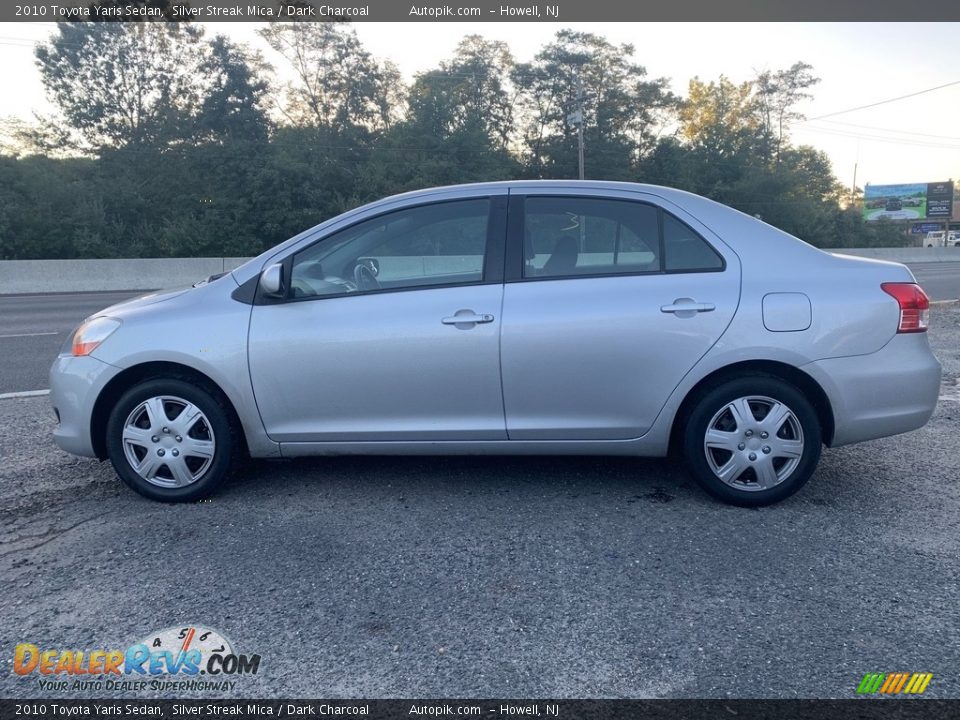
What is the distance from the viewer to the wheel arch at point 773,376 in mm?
3807


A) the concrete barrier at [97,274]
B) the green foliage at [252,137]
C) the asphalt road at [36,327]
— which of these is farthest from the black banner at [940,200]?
the concrete barrier at [97,274]

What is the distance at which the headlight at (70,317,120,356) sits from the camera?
13.1 feet

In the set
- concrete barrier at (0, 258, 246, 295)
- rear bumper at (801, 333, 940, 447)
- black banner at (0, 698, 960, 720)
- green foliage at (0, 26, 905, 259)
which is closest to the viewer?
black banner at (0, 698, 960, 720)

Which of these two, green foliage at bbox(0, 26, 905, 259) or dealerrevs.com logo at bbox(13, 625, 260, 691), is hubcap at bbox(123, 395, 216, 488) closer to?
dealerrevs.com logo at bbox(13, 625, 260, 691)

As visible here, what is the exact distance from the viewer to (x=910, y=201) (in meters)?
82.8

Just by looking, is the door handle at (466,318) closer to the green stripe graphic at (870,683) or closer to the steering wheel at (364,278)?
the steering wheel at (364,278)

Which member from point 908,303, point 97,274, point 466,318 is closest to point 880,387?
point 908,303

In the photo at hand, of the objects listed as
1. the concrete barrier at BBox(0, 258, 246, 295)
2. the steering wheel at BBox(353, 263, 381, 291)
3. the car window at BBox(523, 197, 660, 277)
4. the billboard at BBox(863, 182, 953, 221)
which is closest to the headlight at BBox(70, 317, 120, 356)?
the steering wheel at BBox(353, 263, 381, 291)

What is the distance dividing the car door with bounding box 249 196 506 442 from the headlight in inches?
31.3

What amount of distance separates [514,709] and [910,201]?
95.1 meters

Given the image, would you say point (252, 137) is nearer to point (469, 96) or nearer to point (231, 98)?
point (231, 98)

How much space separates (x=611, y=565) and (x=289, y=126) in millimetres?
38441

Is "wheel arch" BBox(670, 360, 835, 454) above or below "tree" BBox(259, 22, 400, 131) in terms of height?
below

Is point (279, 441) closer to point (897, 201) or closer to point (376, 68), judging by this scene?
point (376, 68)
